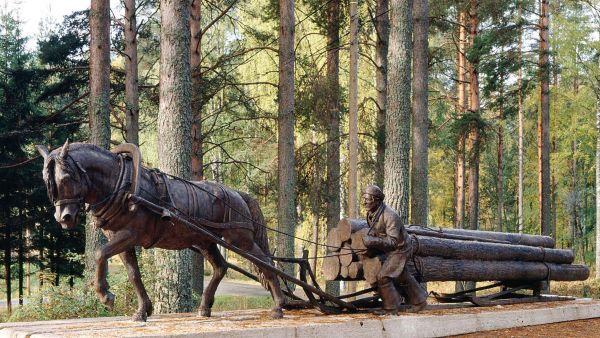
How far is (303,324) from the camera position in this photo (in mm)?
7879

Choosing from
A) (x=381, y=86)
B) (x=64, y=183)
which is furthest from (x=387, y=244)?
(x=381, y=86)

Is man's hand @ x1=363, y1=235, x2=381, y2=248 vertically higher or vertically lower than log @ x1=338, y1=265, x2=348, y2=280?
higher

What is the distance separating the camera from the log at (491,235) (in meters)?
10.8

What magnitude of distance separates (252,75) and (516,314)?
58.5ft

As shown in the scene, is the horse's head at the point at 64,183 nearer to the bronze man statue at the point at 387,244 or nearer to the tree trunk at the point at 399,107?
the bronze man statue at the point at 387,244

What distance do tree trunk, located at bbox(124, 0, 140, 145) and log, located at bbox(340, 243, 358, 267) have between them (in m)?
8.74

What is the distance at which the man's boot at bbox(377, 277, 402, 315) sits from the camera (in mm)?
9219

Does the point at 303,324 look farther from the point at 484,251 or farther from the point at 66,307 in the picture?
the point at 66,307

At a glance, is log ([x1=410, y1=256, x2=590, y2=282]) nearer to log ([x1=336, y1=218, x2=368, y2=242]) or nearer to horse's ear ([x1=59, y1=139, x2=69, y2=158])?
log ([x1=336, y1=218, x2=368, y2=242])

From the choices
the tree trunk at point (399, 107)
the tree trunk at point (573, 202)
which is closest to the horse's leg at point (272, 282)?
the tree trunk at point (399, 107)

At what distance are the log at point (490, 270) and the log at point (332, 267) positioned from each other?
3.26 feet

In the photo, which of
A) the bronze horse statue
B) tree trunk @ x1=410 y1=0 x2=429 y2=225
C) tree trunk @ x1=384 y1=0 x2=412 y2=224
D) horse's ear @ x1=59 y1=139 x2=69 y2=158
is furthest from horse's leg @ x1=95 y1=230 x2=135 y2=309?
tree trunk @ x1=410 y1=0 x2=429 y2=225

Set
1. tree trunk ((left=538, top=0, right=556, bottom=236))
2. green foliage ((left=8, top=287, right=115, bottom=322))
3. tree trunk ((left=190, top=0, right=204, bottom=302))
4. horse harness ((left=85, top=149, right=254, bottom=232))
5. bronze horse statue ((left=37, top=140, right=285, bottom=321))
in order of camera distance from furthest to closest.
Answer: tree trunk ((left=538, top=0, right=556, bottom=236)), tree trunk ((left=190, top=0, right=204, bottom=302)), green foliage ((left=8, top=287, right=115, bottom=322)), horse harness ((left=85, top=149, right=254, bottom=232)), bronze horse statue ((left=37, top=140, right=285, bottom=321))

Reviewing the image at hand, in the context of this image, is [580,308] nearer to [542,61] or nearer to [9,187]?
[542,61]
